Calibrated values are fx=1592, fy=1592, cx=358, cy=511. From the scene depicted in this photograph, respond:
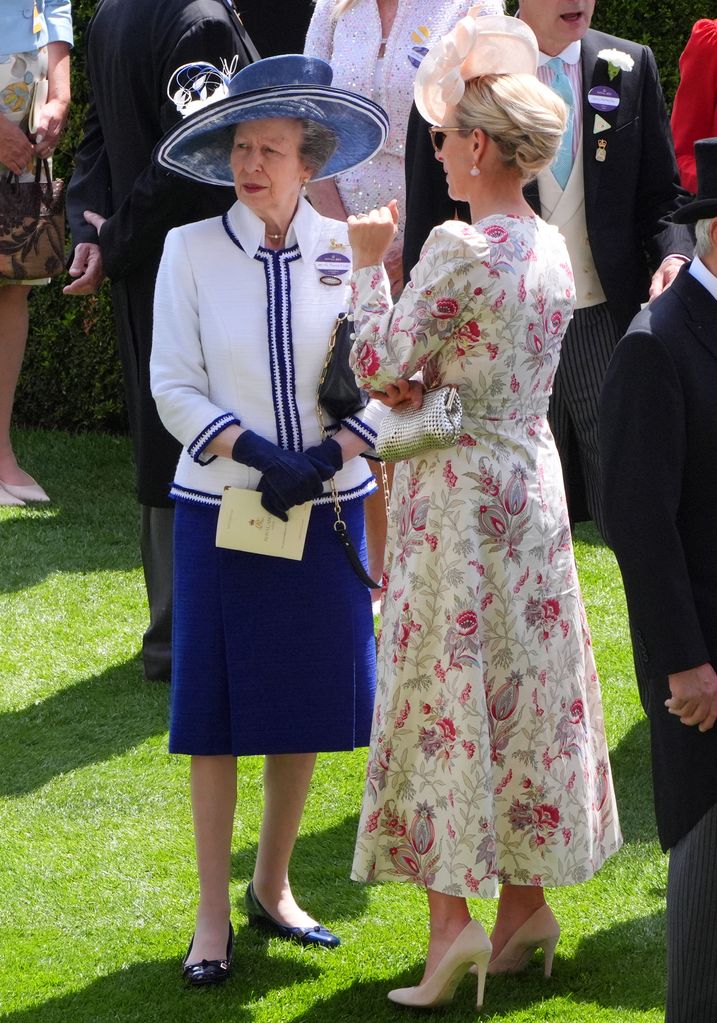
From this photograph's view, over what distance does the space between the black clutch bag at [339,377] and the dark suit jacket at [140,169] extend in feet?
4.37

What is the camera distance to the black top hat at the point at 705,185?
8.84 feet

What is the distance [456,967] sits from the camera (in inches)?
135

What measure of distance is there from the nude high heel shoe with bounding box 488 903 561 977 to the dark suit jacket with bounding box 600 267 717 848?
879 millimetres

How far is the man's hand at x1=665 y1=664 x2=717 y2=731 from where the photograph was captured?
8.94ft

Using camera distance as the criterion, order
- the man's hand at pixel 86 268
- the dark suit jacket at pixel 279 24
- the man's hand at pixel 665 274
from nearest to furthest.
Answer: the man's hand at pixel 665 274 < the man's hand at pixel 86 268 < the dark suit jacket at pixel 279 24

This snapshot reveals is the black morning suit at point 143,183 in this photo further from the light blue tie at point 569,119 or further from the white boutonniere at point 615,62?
the white boutonniere at point 615,62

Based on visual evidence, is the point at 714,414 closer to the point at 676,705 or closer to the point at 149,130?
the point at 676,705

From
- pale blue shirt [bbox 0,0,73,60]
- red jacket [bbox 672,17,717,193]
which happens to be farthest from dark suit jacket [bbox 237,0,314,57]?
red jacket [bbox 672,17,717,193]

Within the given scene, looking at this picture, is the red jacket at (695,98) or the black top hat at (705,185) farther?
the red jacket at (695,98)

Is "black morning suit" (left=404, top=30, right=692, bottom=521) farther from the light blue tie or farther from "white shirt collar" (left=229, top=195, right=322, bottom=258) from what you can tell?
"white shirt collar" (left=229, top=195, right=322, bottom=258)

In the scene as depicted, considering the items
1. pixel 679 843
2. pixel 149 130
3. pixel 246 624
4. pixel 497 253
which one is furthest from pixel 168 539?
pixel 679 843

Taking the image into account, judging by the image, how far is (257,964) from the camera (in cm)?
371

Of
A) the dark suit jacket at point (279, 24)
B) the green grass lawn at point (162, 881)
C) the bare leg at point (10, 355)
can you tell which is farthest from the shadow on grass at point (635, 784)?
the bare leg at point (10, 355)

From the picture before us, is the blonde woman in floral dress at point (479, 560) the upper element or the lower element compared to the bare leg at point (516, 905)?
upper
